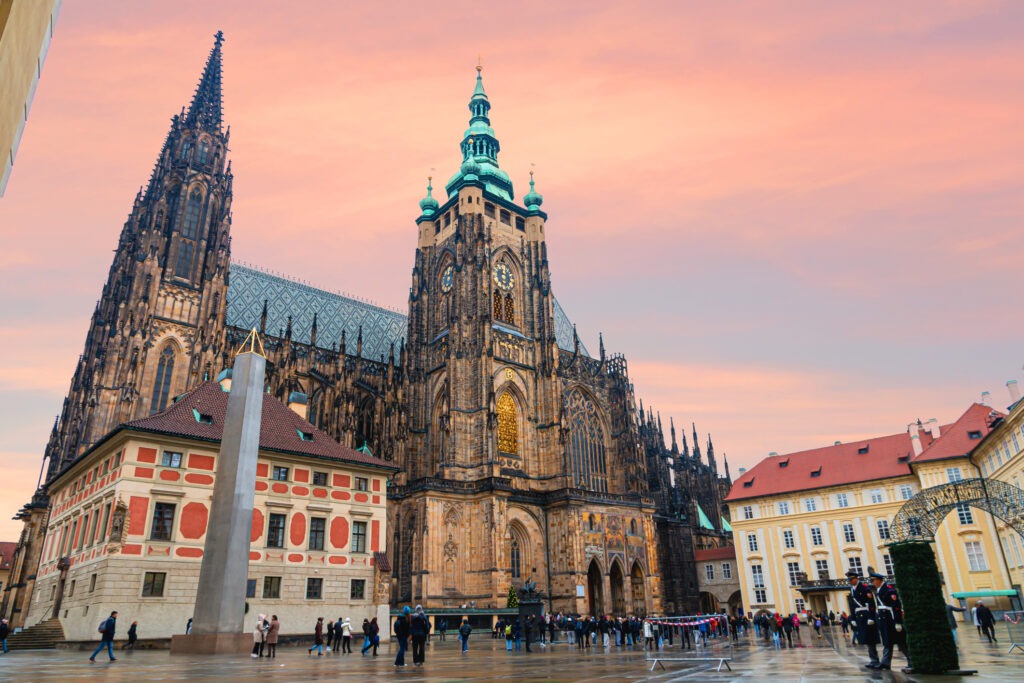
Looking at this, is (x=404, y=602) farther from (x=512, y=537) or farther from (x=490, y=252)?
(x=490, y=252)

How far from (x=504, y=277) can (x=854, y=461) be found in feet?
101

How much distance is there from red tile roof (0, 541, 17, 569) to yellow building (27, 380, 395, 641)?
5622 centimetres

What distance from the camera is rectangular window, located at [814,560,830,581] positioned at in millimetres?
44781

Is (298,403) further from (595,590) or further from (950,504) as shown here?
(950,504)

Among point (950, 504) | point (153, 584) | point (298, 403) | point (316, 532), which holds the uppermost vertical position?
point (298, 403)

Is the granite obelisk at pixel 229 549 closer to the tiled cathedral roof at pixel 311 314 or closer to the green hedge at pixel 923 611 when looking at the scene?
the green hedge at pixel 923 611

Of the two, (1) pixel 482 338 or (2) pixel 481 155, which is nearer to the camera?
(1) pixel 482 338

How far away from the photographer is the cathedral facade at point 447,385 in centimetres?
4356

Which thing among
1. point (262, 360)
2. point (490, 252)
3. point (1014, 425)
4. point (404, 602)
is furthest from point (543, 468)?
point (262, 360)

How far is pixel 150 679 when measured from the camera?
411 inches

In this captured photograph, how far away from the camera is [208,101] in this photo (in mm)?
56219

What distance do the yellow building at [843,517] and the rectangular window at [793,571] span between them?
0.23ft

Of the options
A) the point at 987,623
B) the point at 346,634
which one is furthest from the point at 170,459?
the point at 987,623

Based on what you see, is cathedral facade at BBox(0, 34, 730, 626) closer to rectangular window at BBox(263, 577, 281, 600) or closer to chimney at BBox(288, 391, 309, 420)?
chimney at BBox(288, 391, 309, 420)
